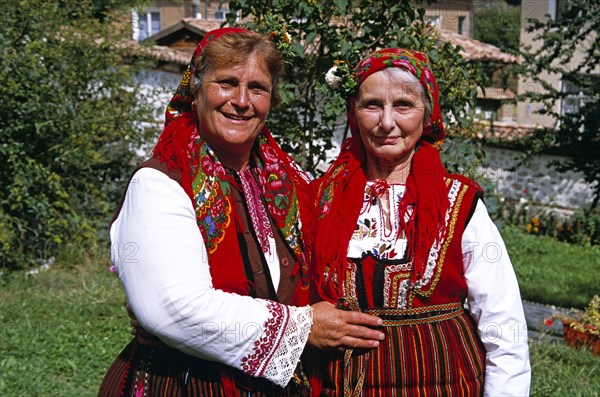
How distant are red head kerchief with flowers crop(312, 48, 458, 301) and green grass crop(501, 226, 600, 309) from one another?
5562mm

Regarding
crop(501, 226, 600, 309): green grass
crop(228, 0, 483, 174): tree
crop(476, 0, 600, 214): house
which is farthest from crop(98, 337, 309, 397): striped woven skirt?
crop(476, 0, 600, 214): house

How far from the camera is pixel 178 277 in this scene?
1823mm

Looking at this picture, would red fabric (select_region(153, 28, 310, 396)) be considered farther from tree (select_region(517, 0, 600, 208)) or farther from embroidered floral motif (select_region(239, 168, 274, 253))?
tree (select_region(517, 0, 600, 208))

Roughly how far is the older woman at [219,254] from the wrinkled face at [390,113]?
1.00 ft

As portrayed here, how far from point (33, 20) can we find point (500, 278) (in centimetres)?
610

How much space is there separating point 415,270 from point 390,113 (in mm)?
479

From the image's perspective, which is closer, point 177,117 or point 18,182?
point 177,117

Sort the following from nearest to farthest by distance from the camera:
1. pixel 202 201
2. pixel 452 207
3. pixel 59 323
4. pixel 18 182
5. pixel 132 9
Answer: pixel 202 201
pixel 452 207
pixel 59 323
pixel 18 182
pixel 132 9

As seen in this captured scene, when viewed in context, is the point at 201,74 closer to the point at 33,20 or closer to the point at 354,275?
the point at 354,275

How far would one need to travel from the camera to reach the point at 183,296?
5.95 feet

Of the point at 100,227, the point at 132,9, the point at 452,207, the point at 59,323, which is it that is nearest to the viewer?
the point at 452,207

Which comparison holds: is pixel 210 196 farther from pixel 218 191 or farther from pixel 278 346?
pixel 278 346

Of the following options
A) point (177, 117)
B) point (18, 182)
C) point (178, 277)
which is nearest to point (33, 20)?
point (18, 182)

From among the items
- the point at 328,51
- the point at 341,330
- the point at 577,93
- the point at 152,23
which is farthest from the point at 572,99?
the point at 152,23
